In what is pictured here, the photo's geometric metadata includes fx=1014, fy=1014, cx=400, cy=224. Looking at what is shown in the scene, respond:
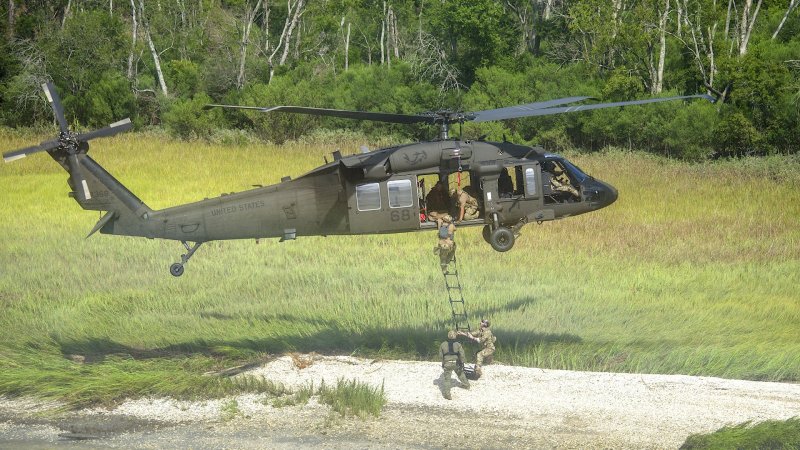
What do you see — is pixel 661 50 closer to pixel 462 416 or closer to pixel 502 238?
pixel 502 238

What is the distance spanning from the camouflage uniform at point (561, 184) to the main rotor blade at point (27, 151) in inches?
285

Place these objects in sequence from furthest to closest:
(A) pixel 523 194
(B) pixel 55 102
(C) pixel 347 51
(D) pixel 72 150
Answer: (C) pixel 347 51 → (D) pixel 72 150 → (B) pixel 55 102 → (A) pixel 523 194

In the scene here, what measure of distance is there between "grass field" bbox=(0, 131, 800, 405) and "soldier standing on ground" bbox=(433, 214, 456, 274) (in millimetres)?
2665

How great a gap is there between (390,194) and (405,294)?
6240mm

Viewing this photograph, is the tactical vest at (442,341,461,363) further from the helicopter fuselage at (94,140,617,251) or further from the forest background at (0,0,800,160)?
the forest background at (0,0,800,160)

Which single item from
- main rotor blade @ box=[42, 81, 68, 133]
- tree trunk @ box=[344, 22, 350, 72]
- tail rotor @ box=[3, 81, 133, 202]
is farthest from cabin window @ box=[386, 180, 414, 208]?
tree trunk @ box=[344, 22, 350, 72]

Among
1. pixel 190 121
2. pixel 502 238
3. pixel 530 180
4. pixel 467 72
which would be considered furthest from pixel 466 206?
pixel 467 72

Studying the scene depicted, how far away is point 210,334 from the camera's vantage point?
17.6m

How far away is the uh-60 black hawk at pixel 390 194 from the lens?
45.5 feet

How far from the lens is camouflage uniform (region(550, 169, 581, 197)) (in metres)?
14.5

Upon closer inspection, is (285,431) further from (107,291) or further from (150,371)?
(107,291)

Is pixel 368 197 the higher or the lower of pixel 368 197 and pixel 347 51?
the higher

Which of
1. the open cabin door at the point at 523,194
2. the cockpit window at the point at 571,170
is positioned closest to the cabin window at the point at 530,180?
the open cabin door at the point at 523,194

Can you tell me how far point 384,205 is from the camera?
14172mm
